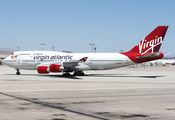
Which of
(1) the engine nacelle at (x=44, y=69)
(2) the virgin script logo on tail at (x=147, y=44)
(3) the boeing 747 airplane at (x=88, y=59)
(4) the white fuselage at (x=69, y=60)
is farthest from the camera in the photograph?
(4) the white fuselage at (x=69, y=60)

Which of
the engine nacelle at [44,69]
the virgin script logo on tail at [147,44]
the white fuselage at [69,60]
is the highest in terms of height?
the virgin script logo on tail at [147,44]

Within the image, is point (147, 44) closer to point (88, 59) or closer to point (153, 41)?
point (153, 41)

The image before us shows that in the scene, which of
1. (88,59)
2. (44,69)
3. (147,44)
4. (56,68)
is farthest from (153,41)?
(44,69)

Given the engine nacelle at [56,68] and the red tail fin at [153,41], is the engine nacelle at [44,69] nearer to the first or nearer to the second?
the engine nacelle at [56,68]

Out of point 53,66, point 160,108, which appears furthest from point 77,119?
point 53,66

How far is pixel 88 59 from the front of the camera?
48.2 meters

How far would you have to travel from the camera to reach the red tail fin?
149ft

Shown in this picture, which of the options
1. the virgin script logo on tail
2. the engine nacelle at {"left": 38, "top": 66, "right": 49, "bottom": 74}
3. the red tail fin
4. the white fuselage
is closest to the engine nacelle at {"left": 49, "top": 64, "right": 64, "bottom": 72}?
the engine nacelle at {"left": 38, "top": 66, "right": 49, "bottom": 74}

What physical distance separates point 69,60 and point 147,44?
49.2 ft

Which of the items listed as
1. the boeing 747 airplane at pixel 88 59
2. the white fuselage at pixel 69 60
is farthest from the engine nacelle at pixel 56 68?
the white fuselage at pixel 69 60

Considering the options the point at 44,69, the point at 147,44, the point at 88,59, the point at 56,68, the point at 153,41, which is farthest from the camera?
the point at 88,59

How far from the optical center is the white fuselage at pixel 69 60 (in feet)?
155

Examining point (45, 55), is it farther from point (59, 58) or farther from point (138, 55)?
point (138, 55)

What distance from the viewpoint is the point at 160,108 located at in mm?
14664
